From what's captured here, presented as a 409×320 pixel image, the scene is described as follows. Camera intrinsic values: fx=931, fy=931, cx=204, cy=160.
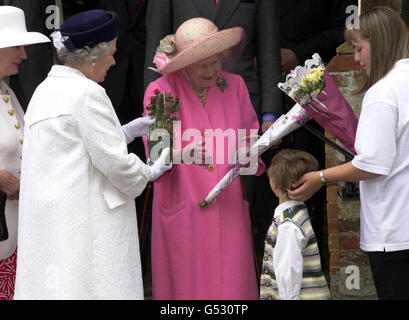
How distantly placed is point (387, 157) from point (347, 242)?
1364 millimetres

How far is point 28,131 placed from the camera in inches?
156

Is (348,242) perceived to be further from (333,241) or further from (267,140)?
(267,140)

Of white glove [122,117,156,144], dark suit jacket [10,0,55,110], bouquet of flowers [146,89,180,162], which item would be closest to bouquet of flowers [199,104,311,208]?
bouquet of flowers [146,89,180,162]

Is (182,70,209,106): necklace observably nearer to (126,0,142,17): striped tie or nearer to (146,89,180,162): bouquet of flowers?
(146,89,180,162): bouquet of flowers

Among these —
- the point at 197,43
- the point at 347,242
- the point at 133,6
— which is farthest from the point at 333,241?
the point at 133,6

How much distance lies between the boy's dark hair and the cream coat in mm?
762

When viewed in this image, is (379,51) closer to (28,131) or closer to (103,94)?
(103,94)

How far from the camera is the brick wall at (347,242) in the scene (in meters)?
5.27

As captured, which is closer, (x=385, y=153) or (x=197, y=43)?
(x=385, y=153)

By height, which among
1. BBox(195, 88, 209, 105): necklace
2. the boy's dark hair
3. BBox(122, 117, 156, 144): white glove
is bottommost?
the boy's dark hair

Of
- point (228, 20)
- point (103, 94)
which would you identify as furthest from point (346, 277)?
point (103, 94)

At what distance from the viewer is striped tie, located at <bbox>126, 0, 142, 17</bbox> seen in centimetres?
579

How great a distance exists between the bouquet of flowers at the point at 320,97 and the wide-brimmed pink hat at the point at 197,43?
1.39ft

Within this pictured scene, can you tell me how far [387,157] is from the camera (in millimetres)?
3996
